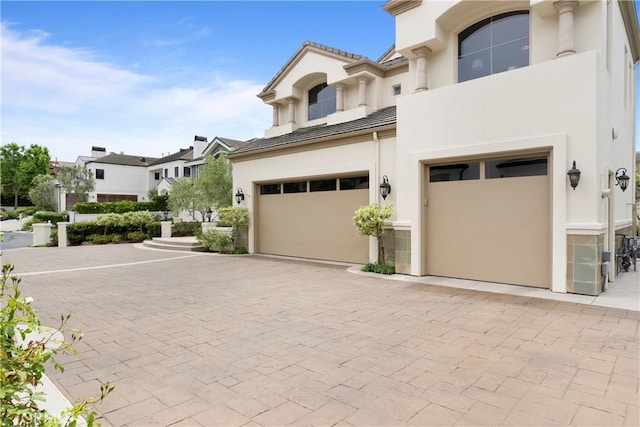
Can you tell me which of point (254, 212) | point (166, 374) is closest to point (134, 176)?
point (254, 212)

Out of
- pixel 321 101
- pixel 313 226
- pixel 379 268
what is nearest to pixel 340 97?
pixel 321 101

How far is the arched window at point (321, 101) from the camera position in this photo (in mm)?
13930

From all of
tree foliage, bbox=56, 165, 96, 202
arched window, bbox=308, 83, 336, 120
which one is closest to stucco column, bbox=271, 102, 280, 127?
arched window, bbox=308, 83, 336, 120

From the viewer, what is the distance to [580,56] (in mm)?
6707

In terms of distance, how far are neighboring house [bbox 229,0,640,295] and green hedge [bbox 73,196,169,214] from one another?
23381 mm

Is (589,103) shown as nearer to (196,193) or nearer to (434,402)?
(434,402)

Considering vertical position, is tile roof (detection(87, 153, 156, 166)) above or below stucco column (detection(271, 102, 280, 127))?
above

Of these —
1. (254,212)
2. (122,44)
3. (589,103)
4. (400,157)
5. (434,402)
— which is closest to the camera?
A: (434,402)

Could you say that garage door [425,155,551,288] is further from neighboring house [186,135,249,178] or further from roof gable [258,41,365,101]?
neighboring house [186,135,249,178]

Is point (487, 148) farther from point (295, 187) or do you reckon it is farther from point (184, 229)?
point (184, 229)

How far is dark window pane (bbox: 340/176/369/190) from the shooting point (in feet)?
35.2

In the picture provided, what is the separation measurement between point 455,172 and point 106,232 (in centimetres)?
1814

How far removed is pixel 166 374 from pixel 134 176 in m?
44.7

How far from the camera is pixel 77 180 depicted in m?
35.8
